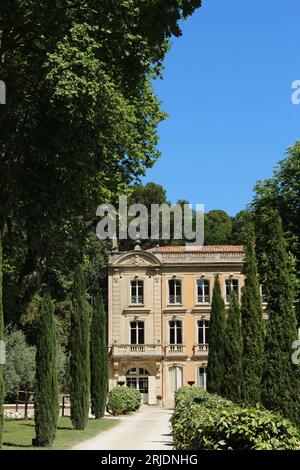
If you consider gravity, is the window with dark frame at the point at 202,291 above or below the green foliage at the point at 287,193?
below

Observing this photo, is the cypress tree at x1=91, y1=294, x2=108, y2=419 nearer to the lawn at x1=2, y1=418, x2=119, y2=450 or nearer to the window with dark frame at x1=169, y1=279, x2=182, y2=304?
the lawn at x1=2, y1=418, x2=119, y2=450

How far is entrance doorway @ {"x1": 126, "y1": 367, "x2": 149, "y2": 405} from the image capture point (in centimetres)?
4355

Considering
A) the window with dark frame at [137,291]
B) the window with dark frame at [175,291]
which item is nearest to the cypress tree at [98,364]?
the window with dark frame at [137,291]

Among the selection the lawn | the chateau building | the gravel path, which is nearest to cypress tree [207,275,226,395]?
the gravel path

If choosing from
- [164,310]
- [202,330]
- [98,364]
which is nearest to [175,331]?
[164,310]

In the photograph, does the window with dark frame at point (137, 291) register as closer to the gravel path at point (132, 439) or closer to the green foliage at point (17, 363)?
the green foliage at point (17, 363)

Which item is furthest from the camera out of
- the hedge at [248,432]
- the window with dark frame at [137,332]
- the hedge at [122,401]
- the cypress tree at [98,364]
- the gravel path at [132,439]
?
the window with dark frame at [137,332]

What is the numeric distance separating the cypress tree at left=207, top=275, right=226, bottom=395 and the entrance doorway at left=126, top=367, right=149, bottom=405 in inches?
618

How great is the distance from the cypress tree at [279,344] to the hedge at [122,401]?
19590mm

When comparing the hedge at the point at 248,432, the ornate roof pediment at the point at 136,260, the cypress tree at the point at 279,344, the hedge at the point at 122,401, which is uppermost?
the ornate roof pediment at the point at 136,260

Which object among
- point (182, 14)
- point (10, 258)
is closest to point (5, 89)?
point (10, 258)

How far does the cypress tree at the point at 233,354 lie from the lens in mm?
24812

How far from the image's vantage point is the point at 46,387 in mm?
17844

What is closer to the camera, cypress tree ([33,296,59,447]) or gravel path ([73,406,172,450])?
gravel path ([73,406,172,450])
